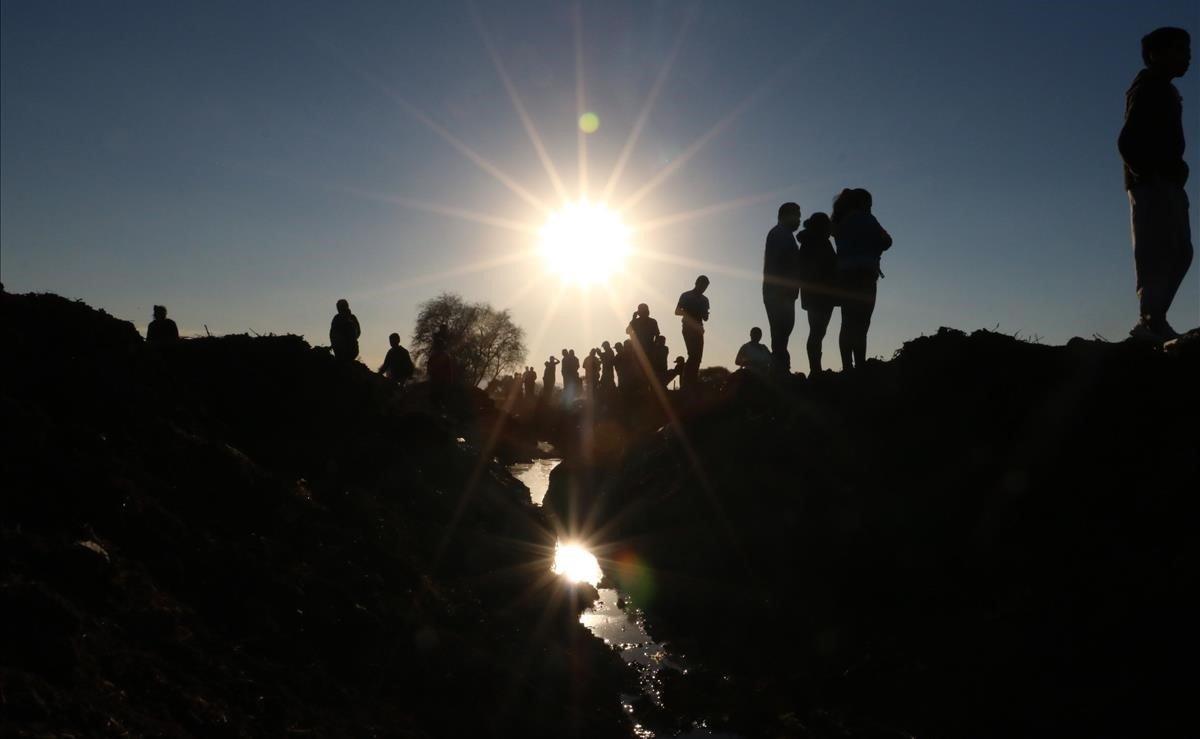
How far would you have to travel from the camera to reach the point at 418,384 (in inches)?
736

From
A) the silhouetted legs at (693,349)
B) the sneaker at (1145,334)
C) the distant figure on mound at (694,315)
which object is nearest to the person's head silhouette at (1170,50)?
the sneaker at (1145,334)

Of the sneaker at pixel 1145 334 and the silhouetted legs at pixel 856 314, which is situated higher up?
the silhouetted legs at pixel 856 314

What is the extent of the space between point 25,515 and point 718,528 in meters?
6.14

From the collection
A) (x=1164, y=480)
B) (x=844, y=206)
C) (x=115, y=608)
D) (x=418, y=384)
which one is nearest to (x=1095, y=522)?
(x=1164, y=480)

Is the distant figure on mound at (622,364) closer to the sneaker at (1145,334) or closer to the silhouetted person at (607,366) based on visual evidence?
the silhouetted person at (607,366)

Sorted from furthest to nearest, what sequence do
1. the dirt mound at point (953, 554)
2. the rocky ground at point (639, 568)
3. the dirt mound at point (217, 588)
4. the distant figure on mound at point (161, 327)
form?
the distant figure on mound at point (161, 327), the dirt mound at point (953, 554), the rocky ground at point (639, 568), the dirt mound at point (217, 588)

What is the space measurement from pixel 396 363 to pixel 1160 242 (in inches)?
466

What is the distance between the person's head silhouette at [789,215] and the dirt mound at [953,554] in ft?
6.28

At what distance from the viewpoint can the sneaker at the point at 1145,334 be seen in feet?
18.7

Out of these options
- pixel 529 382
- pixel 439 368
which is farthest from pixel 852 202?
pixel 529 382

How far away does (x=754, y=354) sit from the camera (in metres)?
12.2

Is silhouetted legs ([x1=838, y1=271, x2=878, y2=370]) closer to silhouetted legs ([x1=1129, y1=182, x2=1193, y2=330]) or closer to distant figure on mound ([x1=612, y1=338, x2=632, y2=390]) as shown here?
silhouetted legs ([x1=1129, y1=182, x2=1193, y2=330])

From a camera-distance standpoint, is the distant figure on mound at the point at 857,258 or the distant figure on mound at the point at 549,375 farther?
the distant figure on mound at the point at 549,375

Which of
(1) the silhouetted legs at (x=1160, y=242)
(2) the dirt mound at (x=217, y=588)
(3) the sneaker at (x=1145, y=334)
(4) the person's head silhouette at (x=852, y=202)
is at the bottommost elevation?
(2) the dirt mound at (x=217, y=588)
